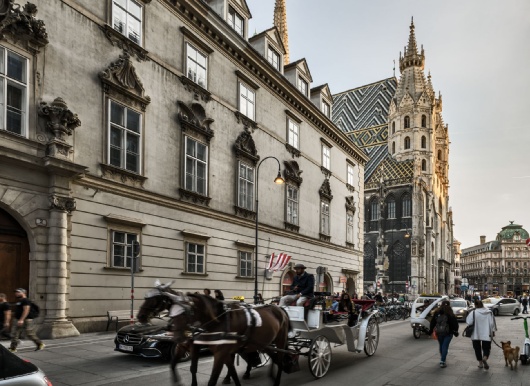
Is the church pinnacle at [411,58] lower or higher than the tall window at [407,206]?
higher

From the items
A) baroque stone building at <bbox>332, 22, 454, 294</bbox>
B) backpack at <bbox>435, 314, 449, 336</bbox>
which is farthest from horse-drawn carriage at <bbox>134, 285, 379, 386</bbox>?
baroque stone building at <bbox>332, 22, 454, 294</bbox>

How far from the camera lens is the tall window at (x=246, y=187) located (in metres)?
24.0

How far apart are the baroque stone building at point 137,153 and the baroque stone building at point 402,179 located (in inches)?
2195

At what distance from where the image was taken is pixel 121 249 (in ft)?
54.3

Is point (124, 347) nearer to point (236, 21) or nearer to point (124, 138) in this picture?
point (124, 138)

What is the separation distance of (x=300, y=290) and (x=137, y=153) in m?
9.79

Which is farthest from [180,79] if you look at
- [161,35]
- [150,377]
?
[150,377]

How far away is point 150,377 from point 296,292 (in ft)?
12.2

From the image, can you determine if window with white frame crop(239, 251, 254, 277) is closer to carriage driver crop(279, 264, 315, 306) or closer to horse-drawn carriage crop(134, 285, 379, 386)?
carriage driver crop(279, 264, 315, 306)

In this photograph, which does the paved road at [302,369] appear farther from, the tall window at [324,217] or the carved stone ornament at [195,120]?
the tall window at [324,217]

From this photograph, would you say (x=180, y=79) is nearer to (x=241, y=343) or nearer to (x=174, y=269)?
(x=174, y=269)

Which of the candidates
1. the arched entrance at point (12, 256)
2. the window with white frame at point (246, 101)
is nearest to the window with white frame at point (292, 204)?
the window with white frame at point (246, 101)

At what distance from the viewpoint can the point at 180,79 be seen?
19938mm

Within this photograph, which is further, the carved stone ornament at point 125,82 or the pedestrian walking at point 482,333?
the carved stone ornament at point 125,82
